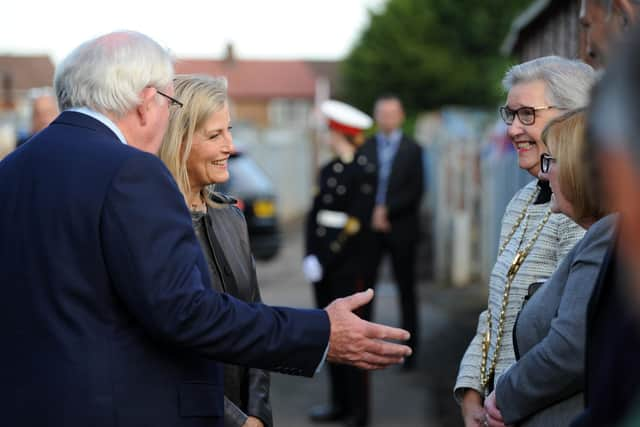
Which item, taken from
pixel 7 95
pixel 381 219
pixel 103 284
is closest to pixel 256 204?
pixel 381 219

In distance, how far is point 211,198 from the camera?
11.6 ft

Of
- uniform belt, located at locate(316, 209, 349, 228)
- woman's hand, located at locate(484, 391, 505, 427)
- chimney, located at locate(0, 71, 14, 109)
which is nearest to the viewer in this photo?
woman's hand, located at locate(484, 391, 505, 427)

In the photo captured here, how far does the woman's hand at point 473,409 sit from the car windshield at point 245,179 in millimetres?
10054

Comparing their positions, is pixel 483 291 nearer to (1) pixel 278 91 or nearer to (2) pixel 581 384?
(2) pixel 581 384

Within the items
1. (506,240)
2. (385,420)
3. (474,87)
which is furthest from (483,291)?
(474,87)

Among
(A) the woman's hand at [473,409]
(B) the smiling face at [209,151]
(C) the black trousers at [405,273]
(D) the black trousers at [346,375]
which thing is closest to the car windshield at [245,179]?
(C) the black trousers at [405,273]

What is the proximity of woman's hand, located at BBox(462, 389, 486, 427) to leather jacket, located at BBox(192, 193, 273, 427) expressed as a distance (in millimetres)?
667

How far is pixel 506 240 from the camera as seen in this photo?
3326mm

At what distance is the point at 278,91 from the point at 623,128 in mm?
90103

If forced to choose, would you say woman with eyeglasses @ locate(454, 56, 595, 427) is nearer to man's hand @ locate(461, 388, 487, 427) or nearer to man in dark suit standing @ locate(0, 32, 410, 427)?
man's hand @ locate(461, 388, 487, 427)

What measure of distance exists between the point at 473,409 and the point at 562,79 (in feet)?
3.73

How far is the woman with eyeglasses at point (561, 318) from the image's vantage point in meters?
2.53

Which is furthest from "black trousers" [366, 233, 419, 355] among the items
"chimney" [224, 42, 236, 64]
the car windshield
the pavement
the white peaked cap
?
"chimney" [224, 42, 236, 64]

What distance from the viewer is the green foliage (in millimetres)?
50875
